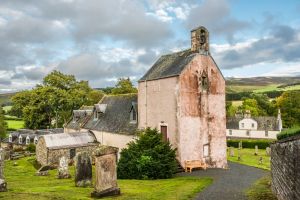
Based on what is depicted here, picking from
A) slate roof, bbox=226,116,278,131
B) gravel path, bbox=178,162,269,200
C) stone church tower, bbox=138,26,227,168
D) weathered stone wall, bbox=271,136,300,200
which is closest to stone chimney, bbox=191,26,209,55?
stone church tower, bbox=138,26,227,168

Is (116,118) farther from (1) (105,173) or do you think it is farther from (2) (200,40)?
(1) (105,173)

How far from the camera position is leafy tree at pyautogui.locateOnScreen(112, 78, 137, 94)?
70688 millimetres

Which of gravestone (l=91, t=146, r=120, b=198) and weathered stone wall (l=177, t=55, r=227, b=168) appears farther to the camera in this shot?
weathered stone wall (l=177, t=55, r=227, b=168)

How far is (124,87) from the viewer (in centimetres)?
7162

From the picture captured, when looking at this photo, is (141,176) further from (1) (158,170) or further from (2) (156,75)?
(2) (156,75)

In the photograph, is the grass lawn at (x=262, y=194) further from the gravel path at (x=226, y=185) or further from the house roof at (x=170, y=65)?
the house roof at (x=170, y=65)

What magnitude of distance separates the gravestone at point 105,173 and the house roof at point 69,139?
73.5ft

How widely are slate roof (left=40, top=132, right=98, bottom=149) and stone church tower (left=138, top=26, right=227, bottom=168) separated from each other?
948 cm

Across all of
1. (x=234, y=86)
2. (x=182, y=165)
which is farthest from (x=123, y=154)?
(x=234, y=86)

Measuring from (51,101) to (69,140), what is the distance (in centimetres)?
3133

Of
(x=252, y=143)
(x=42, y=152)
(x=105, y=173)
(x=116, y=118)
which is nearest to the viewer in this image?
(x=105, y=173)

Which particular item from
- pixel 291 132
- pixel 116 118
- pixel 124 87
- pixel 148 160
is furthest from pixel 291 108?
pixel 291 132

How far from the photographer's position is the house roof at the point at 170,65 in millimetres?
31062

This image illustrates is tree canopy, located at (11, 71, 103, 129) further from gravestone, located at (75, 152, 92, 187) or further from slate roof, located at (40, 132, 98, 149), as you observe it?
gravestone, located at (75, 152, 92, 187)
